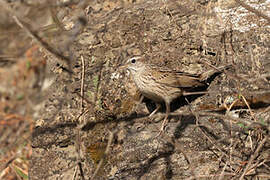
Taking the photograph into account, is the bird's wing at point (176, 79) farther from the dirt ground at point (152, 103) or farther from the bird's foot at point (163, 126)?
the bird's foot at point (163, 126)

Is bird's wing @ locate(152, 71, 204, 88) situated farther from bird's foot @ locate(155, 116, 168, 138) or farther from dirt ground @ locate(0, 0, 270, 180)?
bird's foot @ locate(155, 116, 168, 138)

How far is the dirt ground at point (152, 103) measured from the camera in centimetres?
434

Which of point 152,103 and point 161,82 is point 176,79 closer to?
point 161,82

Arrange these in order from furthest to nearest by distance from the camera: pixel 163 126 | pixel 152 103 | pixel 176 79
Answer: pixel 152 103 < pixel 176 79 < pixel 163 126

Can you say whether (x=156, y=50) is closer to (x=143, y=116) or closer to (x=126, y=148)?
(x=143, y=116)

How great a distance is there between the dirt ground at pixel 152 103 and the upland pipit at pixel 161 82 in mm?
162

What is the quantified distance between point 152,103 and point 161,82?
369mm

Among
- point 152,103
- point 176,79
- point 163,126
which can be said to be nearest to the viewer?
point 163,126

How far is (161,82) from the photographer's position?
16.7 feet

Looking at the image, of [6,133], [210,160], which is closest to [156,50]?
[210,160]

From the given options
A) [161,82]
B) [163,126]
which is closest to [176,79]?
[161,82]

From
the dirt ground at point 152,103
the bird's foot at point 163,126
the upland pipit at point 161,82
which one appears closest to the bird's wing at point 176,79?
the upland pipit at point 161,82

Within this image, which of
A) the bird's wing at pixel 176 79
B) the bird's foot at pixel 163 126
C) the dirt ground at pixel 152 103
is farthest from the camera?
the bird's wing at pixel 176 79

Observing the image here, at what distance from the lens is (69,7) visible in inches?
285
